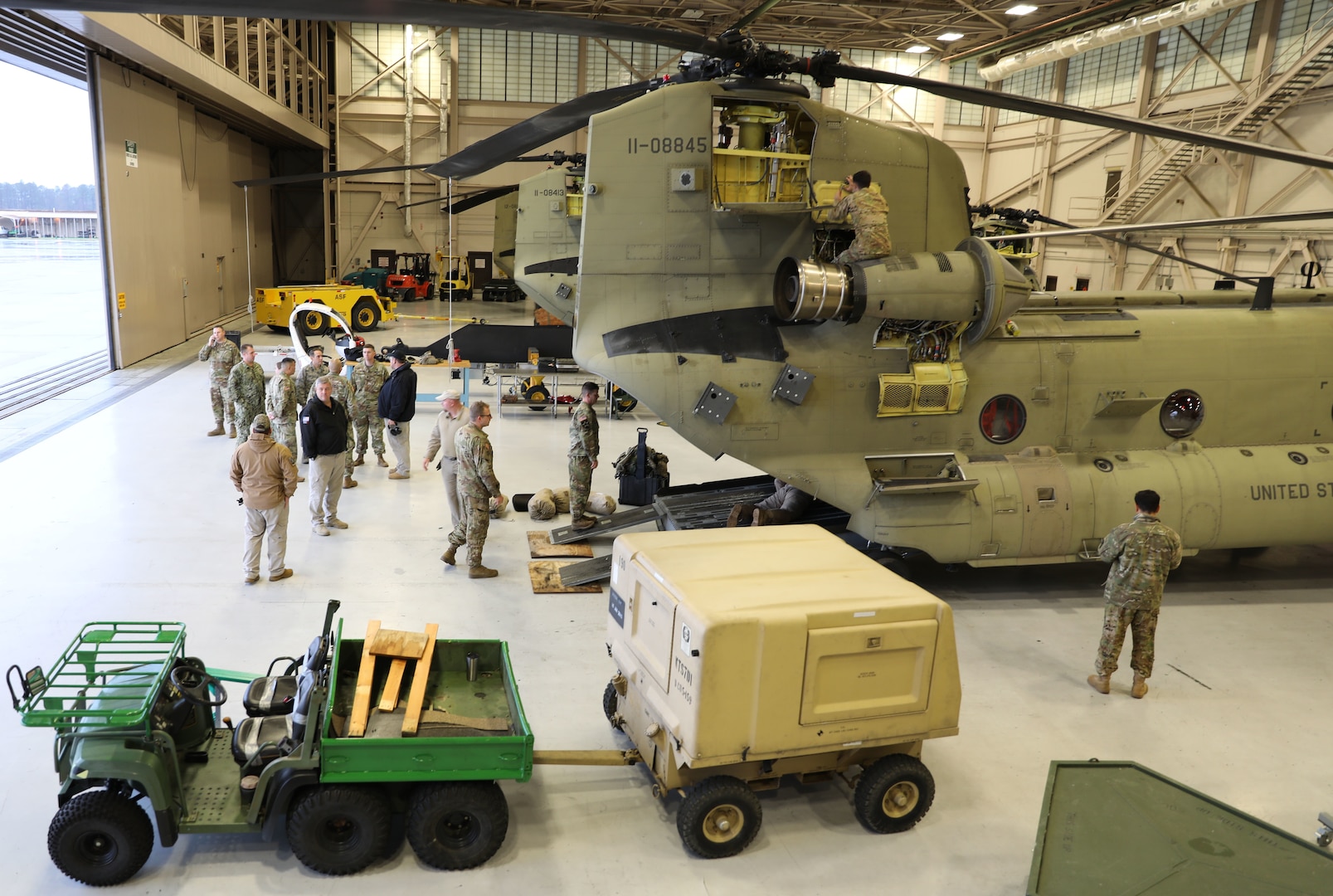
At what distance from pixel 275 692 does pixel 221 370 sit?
9.20 metres

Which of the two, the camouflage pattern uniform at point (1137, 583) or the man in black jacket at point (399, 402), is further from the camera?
the man in black jacket at point (399, 402)

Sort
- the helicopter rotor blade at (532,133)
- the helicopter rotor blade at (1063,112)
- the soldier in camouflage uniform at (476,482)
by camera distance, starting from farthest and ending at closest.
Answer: the soldier in camouflage uniform at (476,482)
the helicopter rotor blade at (532,133)
the helicopter rotor blade at (1063,112)

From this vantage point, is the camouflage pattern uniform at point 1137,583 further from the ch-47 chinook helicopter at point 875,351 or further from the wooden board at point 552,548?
the wooden board at point 552,548

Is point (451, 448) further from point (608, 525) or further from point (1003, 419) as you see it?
point (1003, 419)

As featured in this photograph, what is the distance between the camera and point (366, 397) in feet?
Result: 40.5

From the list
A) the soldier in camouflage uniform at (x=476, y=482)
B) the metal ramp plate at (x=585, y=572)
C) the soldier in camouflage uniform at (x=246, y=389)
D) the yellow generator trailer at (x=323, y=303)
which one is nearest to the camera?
the soldier in camouflage uniform at (x=476, y=482)

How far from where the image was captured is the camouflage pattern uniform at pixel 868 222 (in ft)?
26.2

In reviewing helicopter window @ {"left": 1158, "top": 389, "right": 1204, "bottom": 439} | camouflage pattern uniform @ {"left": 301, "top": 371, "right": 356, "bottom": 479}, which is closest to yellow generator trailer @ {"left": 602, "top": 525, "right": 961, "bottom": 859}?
helicopter window @ {"left": 1158, "top": 389, "right": 1204, "bottom": 439}

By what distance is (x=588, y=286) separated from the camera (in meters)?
8.33

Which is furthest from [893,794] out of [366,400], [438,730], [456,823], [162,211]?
[162,211]

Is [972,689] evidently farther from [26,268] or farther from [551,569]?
[26,268]

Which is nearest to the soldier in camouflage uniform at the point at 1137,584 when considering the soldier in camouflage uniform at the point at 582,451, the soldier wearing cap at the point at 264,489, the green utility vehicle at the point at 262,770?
the green utility vehicle at the point at 262,770

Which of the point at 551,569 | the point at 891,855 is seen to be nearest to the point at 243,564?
the point at 551,569

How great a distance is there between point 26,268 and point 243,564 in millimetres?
35917
